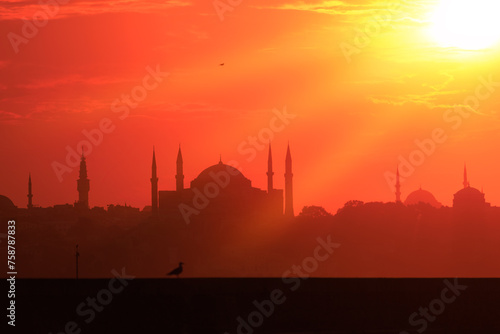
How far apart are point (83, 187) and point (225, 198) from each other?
844 inches

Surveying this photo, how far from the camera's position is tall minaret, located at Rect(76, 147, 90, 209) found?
143500 mm

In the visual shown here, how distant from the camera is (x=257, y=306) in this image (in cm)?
3334

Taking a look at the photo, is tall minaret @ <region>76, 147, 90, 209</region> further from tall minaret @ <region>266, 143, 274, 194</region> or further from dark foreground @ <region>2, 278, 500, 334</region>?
dark foreground @ <region>2, 278, 500, 334</region>

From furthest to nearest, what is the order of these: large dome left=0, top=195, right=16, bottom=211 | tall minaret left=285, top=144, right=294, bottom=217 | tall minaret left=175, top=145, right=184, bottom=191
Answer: large dome left=0, top=195, right=16, bottom=211 → tall minaret left=285, top=144, right=294, bottom=217 → tall minaret left=175, top=145, right=184, bottom=191

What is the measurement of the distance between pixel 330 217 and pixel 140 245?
33631 mm

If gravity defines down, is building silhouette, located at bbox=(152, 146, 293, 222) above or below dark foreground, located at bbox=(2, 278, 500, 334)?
above

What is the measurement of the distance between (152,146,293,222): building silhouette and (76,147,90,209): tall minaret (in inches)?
417

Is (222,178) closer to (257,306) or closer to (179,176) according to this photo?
(179,176)

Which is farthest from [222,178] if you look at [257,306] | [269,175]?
[257,306]

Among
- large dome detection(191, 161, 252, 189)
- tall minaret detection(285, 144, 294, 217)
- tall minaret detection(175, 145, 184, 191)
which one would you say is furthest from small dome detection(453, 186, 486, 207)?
tall minaret detection(175, 145, 184, 191)

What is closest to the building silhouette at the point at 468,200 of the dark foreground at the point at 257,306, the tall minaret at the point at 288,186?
the tall minaret at the point at 288,186

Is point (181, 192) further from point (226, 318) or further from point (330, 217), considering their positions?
point (226, 318)

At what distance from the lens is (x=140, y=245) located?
453 feet

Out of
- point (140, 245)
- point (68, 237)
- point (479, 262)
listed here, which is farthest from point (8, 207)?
point (479, 262)
